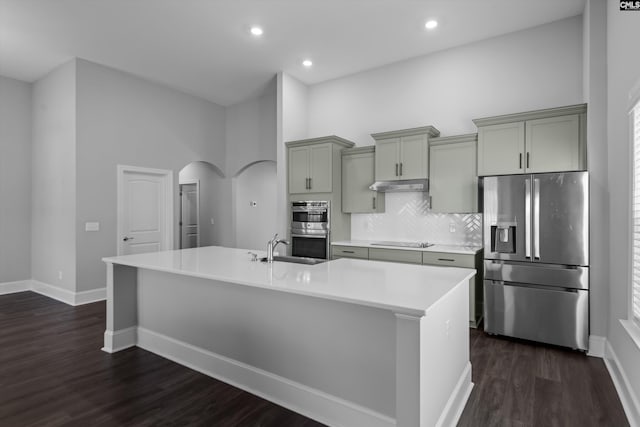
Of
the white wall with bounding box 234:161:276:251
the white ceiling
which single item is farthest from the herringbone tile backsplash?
the white wall with bounding box 234:161:276:251

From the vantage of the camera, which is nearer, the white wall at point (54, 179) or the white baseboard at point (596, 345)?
the white baseboard at point (596, 345)

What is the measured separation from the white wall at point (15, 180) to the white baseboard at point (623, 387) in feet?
25.0

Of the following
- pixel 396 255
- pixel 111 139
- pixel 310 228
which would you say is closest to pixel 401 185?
pixel 396 255

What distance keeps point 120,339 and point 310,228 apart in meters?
2.66

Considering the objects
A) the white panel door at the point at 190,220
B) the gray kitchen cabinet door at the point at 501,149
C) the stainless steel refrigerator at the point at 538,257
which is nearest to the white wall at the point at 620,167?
the stainless steel refrigerator at the point at 538,257

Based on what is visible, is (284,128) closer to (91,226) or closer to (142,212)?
(142,212)

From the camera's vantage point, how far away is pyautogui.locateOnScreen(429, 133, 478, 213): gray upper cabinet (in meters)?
3.96

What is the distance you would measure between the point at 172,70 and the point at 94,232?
2680 millimetres

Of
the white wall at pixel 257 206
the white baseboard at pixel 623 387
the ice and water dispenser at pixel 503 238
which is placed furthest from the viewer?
the white wall at pixel 257 206

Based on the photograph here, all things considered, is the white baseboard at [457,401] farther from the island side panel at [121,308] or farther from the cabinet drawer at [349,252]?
the island side panel at [121,308]

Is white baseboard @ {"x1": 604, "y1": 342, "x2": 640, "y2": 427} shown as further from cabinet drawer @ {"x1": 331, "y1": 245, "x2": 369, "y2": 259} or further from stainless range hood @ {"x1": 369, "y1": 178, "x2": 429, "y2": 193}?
cabinet drawer @ {"x1": 331, "y1": 245, "x2": 369, "y2": 259}

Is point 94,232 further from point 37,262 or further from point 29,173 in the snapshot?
point 29,173

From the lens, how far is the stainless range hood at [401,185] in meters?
4.29

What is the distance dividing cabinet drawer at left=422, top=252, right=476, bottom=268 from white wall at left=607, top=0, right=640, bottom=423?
→ 3.87 feet
